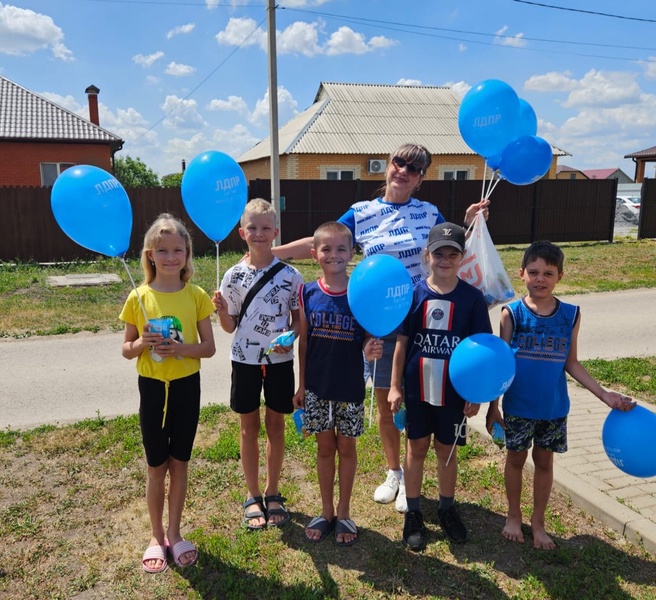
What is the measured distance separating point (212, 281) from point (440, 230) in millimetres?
8433

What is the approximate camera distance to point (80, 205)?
2.80 meters

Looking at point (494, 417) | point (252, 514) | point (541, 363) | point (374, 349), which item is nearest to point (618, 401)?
point (541, 363)

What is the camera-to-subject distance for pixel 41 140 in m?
19.2

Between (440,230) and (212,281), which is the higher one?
(440,230)

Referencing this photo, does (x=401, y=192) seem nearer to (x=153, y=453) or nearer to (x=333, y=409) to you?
(x=333, y=409)

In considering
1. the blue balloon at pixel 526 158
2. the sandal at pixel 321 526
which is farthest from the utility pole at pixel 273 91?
the sandal at pixel 321 526

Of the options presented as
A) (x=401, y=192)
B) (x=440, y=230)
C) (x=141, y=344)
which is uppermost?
(x=401, y=192)

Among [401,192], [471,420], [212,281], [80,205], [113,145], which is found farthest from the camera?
[113,145]

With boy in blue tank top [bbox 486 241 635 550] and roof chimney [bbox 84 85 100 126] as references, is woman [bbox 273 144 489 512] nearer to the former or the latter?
boy in blue tank top [bbox 486 241 635 550]

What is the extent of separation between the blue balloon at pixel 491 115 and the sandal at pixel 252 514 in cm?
257

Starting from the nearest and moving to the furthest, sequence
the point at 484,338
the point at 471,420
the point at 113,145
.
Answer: the point at 484,338, the point at 471,420, the point at 113,145

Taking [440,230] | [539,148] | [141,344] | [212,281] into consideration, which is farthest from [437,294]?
[212,281]

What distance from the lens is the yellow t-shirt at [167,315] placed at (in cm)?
273

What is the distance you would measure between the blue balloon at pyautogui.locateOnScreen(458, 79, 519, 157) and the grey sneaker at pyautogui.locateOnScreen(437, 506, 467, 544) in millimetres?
2178
